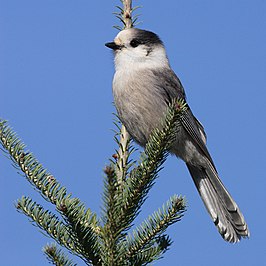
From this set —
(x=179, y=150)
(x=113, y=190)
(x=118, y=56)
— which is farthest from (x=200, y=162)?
(x=113, y=190)

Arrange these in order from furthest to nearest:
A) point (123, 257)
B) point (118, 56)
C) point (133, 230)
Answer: point (118, 56), point (133, 230), point (123, 257)

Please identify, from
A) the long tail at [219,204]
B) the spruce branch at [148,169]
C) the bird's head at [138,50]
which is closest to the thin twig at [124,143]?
the spruce branch at [148,169]

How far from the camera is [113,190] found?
169 centimetres

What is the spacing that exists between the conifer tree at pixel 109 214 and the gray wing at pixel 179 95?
1.58 m

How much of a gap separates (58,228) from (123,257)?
11.3 inches

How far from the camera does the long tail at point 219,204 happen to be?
327 centimetres

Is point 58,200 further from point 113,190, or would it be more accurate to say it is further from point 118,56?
point 118,56

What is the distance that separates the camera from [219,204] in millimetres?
3639

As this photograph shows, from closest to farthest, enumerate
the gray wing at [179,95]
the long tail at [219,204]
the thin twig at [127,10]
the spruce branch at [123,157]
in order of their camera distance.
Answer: the spruce branch at [123,157]
the thin twig at [127,10]
the long tail at [219,204]
the gray wing at [179,95]

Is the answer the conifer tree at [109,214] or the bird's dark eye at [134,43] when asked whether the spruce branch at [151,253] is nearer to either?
the conifer tree at [109,214]

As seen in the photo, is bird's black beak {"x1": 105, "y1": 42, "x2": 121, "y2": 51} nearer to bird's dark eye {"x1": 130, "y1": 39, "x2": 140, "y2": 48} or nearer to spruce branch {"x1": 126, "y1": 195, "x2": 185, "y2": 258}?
bird's dark eye {"x1": 130, "y1": 39, "x2": 140, "y2": 48}

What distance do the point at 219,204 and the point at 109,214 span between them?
200 centimetres

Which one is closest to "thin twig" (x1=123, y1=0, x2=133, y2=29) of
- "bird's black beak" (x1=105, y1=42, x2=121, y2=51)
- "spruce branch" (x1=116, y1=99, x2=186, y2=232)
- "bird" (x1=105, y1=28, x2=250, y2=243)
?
"bird" (x1=105, y1=28, x2=250, y2=243)

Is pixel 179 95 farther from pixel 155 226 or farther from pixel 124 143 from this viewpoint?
pixel 155 226
